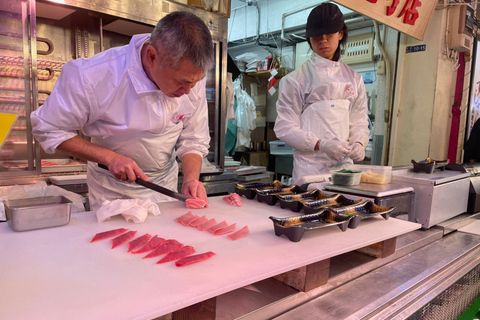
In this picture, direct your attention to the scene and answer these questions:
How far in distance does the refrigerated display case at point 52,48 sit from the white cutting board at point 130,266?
80.9 inches

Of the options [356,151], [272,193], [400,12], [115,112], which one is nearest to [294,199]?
[272,193]

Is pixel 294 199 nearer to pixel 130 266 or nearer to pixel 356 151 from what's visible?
pixel 130 266

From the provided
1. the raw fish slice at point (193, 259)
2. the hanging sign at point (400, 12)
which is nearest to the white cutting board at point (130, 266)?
the raw fish slice at point (193, 259)

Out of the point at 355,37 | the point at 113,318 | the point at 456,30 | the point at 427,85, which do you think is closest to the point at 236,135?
the point at 355,37

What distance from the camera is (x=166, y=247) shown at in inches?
41.4

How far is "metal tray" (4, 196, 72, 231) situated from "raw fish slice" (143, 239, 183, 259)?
0.43 meters

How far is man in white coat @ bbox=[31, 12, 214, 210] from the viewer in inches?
55.6

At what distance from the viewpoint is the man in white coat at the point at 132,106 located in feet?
4.63

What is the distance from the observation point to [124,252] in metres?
1.03

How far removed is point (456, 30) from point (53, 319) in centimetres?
515

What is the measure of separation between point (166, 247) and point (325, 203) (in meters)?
0.76

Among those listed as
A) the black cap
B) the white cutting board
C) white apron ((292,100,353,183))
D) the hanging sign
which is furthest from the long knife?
the hanging sign

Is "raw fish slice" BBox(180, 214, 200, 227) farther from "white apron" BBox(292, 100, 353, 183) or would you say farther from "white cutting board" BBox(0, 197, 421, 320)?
"white apron" BBox(292, 100, 353, 183)

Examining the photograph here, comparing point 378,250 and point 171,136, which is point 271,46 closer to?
point 171,136
